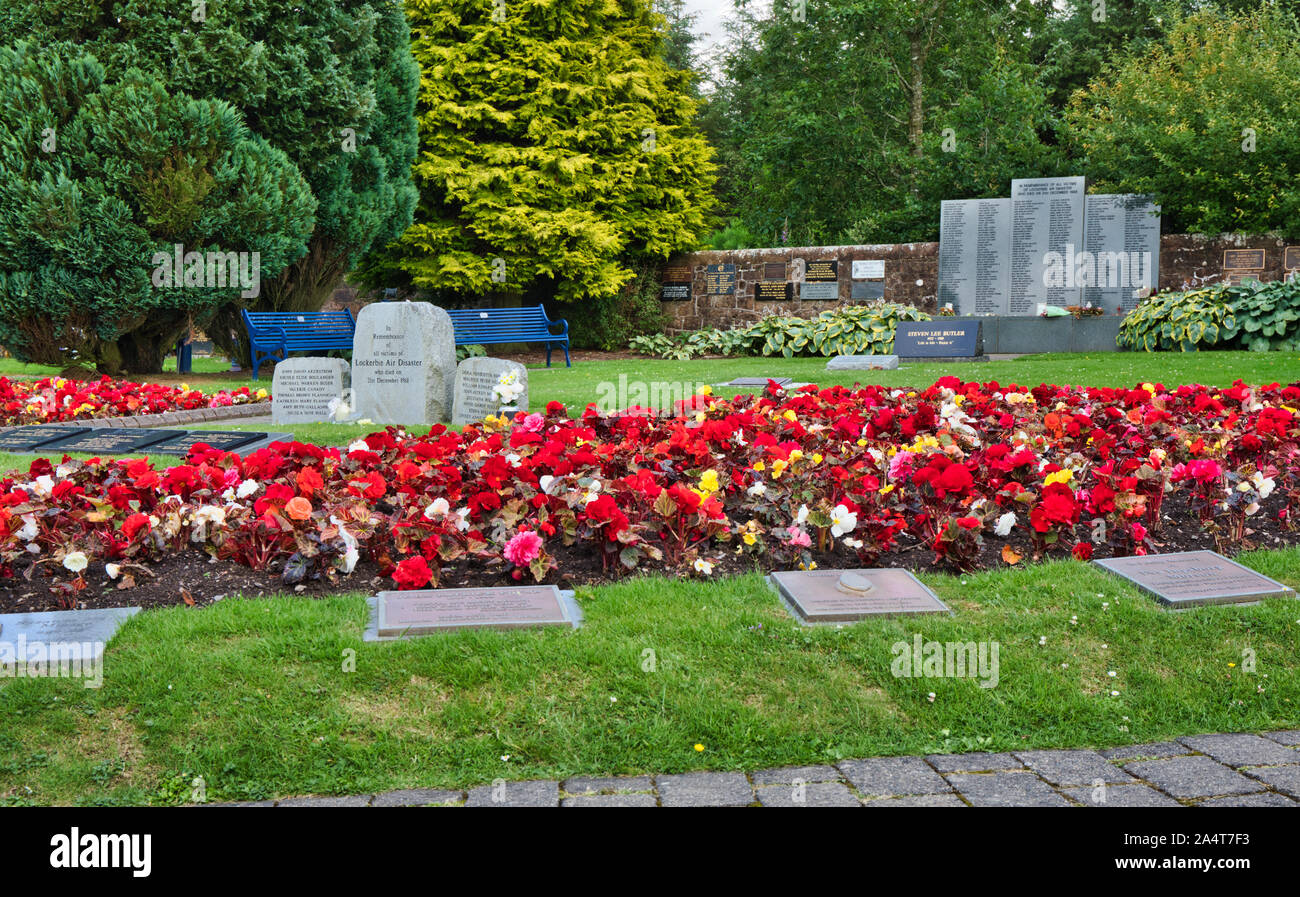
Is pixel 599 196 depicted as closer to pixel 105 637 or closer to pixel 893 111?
pixel 893 111

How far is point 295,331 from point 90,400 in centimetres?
546

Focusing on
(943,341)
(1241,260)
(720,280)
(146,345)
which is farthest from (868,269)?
(146,345)

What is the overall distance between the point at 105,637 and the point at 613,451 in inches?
98.1

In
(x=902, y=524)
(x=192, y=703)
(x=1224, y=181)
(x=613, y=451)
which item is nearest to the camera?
(x=192, y=703)

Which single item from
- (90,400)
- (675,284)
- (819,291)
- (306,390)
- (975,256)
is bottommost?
(90,400)

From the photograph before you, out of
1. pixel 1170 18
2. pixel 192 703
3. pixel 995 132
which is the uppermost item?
pixel 1170 18

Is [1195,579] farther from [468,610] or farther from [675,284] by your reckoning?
[675,284]

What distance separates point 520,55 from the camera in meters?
18.5

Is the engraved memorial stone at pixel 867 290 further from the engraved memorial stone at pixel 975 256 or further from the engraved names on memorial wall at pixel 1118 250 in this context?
the engraved names on memorial wall at pixel 1118 250

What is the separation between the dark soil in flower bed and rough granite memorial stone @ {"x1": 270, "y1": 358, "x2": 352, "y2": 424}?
5316 millimetres

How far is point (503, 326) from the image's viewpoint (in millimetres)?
16375

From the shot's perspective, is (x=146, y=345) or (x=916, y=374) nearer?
(x=916, y=374)

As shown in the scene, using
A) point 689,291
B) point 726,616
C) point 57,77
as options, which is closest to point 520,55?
point 689,291

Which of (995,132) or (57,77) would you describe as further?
(995,132)
